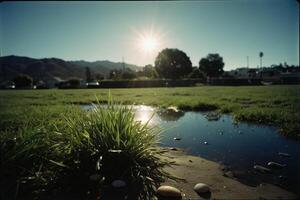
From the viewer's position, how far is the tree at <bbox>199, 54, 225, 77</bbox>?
8512 cm

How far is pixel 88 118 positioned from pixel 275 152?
3.96 meters

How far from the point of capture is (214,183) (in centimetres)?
367

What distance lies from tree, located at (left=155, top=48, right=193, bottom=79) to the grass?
66.0m

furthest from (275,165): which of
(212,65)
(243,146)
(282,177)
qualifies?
(212,65)

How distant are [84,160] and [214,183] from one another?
192 cm

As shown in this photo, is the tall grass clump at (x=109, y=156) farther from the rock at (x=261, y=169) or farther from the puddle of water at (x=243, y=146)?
the rock at (x=261, y=169)

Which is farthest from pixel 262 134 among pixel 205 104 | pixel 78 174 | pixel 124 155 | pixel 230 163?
pixel 205 104

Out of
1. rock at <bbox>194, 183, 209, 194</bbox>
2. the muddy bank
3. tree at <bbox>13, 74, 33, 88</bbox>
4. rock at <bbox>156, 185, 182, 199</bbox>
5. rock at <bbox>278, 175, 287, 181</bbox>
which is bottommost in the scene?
rock at <bbox>278, 175, 287, 181</bbox>

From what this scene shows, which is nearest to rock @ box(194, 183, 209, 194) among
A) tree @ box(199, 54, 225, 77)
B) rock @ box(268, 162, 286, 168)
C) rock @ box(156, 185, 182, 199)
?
rock @ box(156, 185, 182, 199)

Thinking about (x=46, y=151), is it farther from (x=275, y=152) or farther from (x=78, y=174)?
(x=275, y=152)

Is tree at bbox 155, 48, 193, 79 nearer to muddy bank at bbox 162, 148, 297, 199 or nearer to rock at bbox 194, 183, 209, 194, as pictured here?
muddy bank at bbox 162, 148, 297, 199

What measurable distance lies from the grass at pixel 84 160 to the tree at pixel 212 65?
82950 millimetres

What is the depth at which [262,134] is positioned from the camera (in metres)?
7.00

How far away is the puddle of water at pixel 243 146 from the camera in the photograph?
402 cm
